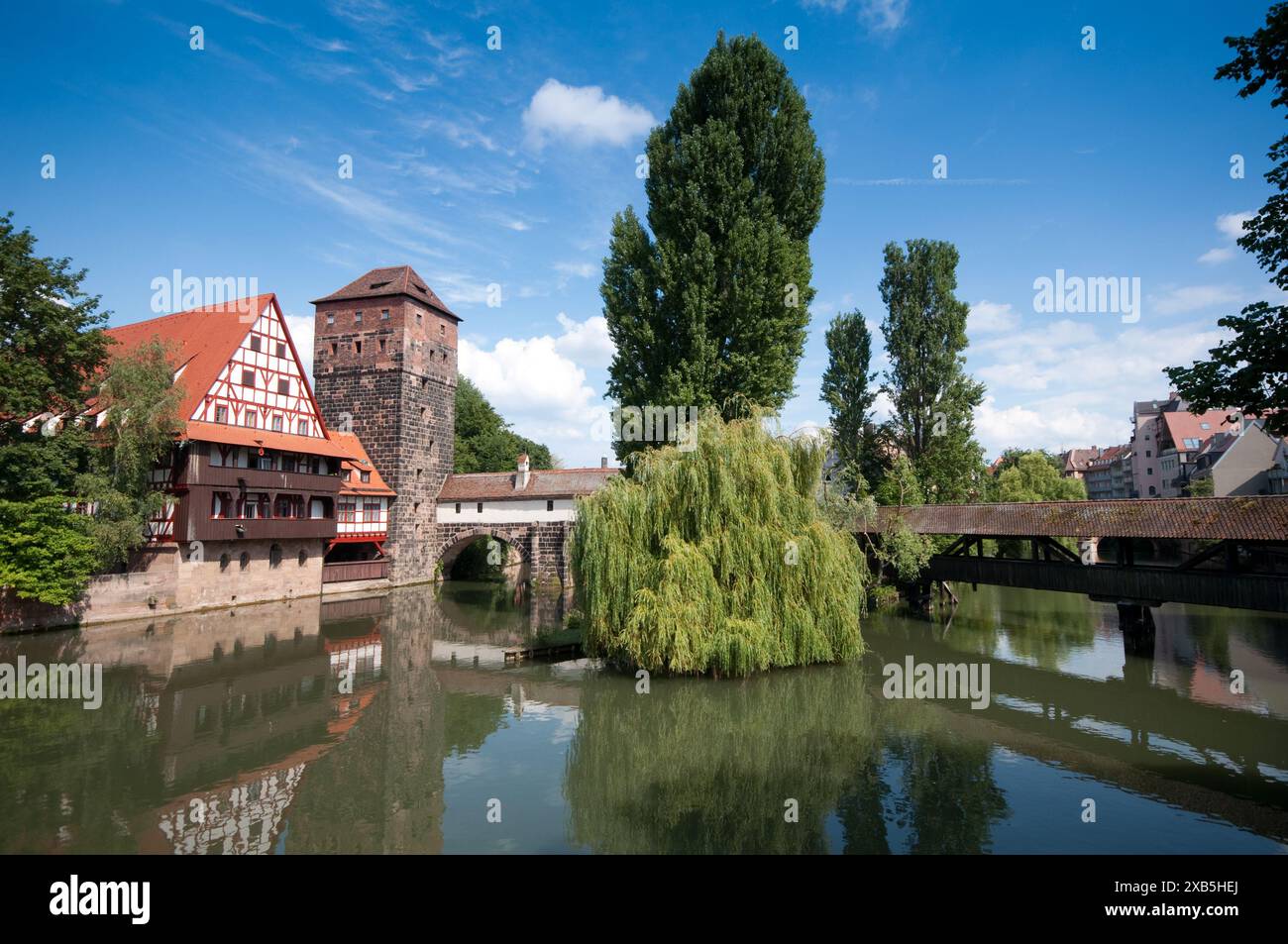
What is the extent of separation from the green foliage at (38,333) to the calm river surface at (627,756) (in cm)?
738

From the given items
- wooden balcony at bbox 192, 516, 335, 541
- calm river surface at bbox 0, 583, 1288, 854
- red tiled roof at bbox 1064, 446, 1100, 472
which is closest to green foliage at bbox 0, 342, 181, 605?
wooden balcony at bbox 192, 516, 335, 541

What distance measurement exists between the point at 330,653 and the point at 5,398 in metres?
11.7

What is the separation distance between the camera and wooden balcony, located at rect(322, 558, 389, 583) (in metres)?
32.2

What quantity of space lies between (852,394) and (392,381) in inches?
927

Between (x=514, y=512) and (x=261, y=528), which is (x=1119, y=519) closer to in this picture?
(x=514, y=512)

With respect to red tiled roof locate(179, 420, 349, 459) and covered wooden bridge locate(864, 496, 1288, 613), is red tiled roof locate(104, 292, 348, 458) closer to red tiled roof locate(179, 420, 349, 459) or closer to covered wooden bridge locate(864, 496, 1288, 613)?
red tiled roof locate(179, 420, 349, 459)

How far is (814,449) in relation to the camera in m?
17.6

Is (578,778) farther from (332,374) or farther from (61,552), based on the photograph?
(332,374)

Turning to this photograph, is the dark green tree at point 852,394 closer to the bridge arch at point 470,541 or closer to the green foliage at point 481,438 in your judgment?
the bridge arch at point 470,541

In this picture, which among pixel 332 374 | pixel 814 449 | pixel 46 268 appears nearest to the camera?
pixel 814 449

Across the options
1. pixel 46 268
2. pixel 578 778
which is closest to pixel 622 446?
pixel 578 778

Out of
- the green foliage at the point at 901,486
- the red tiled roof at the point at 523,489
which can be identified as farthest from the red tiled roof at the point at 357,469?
the green foliage at the point at 901,486

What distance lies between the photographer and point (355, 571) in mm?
33438

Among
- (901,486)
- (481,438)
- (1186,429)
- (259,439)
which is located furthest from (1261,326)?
(1186,429)
